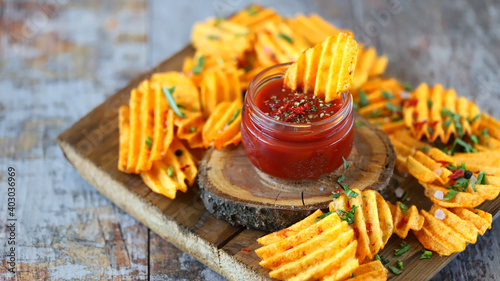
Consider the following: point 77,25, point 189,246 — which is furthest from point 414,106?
point 77,25

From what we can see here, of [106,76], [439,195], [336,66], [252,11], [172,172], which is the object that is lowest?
[106,76]

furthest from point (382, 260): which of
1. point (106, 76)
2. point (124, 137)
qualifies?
point (106, 76)

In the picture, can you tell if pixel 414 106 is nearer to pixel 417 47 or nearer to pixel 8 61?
pixel 417 47

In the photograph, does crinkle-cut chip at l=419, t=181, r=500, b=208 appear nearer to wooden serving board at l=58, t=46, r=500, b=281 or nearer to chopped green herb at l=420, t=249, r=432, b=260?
wooden serving board at l=58, t=46, r=500, b=281

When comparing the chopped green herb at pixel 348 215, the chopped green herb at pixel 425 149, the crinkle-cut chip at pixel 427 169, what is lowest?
the chopped green herb at pixel 425 149

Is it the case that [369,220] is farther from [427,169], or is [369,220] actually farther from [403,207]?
[427,169]

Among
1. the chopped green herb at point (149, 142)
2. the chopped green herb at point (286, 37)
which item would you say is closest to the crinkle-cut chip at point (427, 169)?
the chopped green herb at point (286, 37)

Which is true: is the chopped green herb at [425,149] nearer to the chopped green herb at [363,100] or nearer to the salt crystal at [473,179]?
the salt crystal at [473,179]
